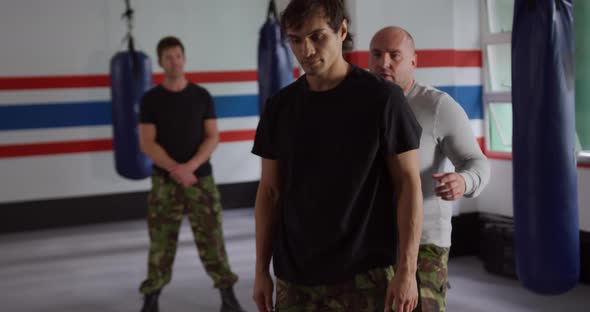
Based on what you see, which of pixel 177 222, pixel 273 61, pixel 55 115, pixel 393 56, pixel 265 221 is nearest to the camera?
pixel 265 221

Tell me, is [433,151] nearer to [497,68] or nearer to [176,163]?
[176,163]

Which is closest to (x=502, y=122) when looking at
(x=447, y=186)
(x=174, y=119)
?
(x=174, y=119)

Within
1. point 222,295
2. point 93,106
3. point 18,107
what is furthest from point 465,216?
point 18,107

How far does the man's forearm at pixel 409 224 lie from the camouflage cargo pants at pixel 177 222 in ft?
7.87

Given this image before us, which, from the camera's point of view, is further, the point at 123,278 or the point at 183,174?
the point at 123,278

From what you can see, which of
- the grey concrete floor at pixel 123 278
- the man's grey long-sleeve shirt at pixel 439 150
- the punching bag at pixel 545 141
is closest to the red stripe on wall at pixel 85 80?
the grey concrete floor at pixel 123 278

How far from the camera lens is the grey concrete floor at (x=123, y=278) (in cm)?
451

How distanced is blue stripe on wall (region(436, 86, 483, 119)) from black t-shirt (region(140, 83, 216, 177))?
240 cm

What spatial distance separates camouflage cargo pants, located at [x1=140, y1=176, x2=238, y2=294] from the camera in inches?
159

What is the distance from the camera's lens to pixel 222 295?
4.21 meters

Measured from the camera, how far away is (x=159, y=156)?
396cm

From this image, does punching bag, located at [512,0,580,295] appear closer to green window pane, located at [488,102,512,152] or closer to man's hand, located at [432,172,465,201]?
man's hand, located at [432,172,465,201]

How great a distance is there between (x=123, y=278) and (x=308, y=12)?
4119mm

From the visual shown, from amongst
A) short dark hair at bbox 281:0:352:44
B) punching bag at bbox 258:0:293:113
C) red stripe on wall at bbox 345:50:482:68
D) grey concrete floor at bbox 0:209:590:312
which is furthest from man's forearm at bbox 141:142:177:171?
short dark hair at bbox 281:0:352:44
